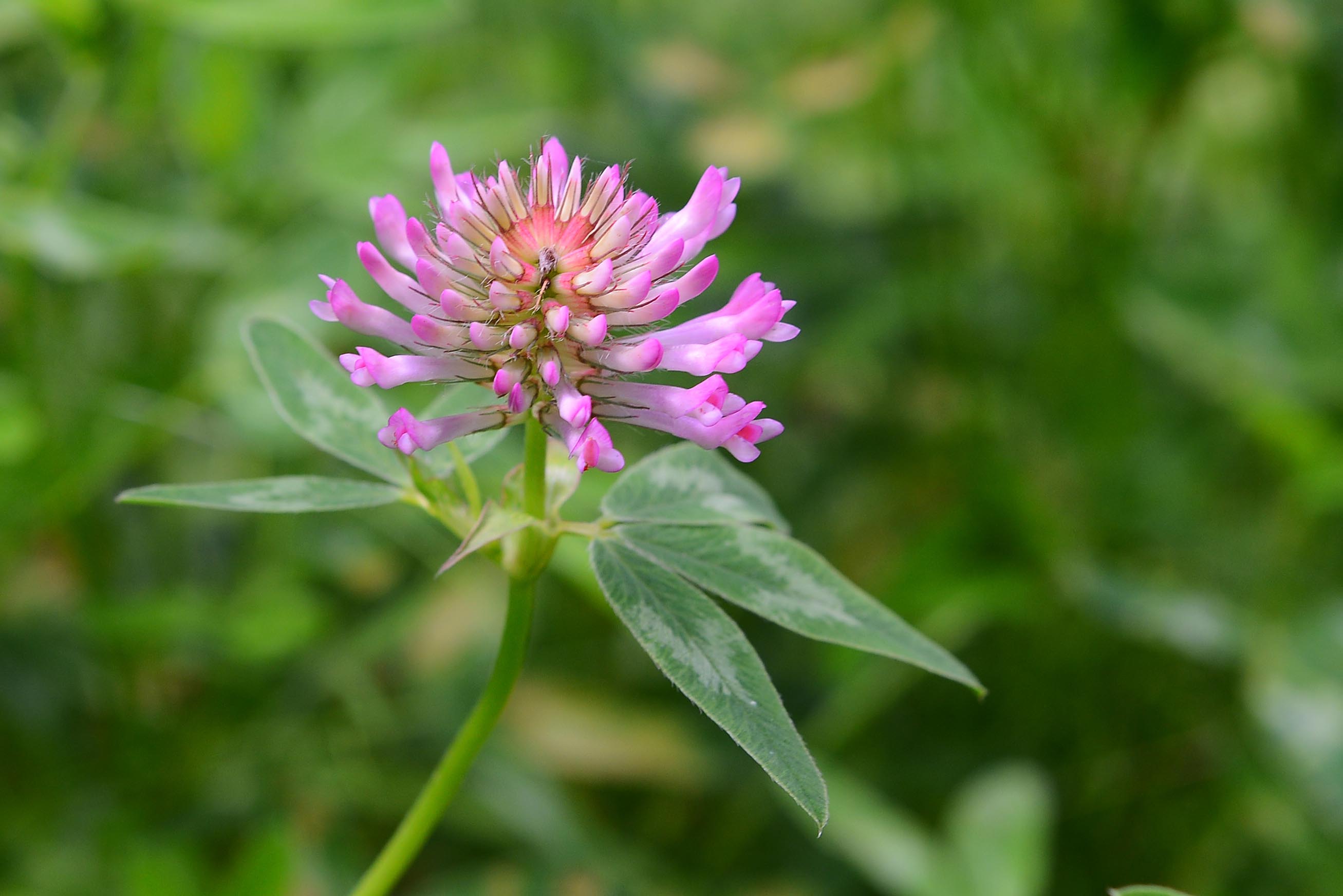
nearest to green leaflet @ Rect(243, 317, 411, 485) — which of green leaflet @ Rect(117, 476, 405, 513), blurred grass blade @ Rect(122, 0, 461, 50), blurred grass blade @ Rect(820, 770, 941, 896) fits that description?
green leaflet @ Rect(117, 476, 405, 513)

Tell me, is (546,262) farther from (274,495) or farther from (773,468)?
(773,468)

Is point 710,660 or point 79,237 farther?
point 79,237

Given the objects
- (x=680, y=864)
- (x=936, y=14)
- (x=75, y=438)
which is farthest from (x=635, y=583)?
(x=936, y=14)

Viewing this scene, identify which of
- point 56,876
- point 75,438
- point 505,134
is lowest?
point 56,876

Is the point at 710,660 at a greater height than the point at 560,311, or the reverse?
the point at 560,311

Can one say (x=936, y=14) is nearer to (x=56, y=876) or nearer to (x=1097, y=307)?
(x=1097, y=307)

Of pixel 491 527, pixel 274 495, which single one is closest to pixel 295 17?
pixel 274 495

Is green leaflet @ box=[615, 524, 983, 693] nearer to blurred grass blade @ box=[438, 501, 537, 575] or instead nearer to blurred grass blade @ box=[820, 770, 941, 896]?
blurred grass blade @ box=[438, 501, 537, 575]
